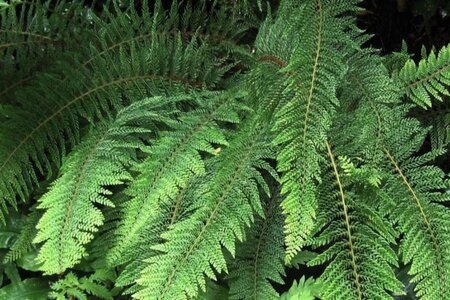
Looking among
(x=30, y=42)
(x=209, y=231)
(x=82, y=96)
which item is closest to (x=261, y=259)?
(x=209, y=231)

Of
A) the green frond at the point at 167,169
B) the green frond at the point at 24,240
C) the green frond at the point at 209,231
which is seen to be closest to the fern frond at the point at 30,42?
the green frond at the point at 24,240

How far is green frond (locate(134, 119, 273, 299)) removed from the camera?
110 cm

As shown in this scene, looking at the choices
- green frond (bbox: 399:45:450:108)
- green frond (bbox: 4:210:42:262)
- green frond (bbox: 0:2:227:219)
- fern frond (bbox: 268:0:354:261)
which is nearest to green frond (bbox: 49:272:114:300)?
green frond (bbox: 4:210:42:262)

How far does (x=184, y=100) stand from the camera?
144 cm

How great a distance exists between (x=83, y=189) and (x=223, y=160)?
1.00 ft

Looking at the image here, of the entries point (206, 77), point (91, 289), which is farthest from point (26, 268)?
point (206, 77)

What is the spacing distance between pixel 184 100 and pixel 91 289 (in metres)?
0.53

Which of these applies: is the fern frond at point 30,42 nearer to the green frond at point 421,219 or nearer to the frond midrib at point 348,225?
the frond midrib at point 348,225

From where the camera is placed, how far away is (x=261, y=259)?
1.32m

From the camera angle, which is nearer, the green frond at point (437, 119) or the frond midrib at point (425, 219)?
the frond midrib at point (425, 219)

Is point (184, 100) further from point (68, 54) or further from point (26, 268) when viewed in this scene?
point (26, 268)

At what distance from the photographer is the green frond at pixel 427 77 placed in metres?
1.23

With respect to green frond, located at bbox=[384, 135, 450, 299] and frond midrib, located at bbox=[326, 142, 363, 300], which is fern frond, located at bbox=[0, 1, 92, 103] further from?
green frond, located at bbox=[384, 135, 450, 299]

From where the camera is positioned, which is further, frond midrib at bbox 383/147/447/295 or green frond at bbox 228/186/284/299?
green frond at bbox 228/186/284/299
